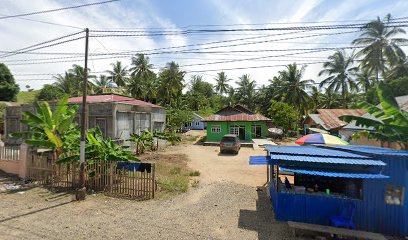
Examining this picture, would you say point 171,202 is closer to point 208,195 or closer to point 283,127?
point 208,195

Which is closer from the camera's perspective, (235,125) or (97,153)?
(97,153)

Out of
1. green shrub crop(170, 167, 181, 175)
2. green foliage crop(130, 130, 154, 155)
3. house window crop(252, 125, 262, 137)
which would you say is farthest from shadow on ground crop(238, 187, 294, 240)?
house window crop(252, 125, 262, 137)

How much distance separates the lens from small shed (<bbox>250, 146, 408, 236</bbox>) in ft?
21.2

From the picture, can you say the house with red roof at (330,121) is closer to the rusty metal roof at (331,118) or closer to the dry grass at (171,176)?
the rusty metal roof at (331,118)

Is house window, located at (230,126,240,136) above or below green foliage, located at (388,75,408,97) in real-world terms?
below

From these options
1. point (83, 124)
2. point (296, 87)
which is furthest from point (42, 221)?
point (296, 87)

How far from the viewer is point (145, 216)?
758 centimetres

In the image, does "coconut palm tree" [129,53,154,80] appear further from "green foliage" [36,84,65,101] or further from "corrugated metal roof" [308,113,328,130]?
"corrugated metal roof" [308,113,328,130]

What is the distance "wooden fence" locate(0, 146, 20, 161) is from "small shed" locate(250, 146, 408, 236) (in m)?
12.6

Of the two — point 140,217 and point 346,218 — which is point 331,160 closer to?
point 346,218

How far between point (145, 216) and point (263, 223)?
374cm

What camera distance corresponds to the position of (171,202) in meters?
8.80

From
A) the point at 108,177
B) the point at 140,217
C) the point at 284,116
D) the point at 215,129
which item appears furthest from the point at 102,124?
the point at 284,116

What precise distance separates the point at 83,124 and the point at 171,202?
458cm
